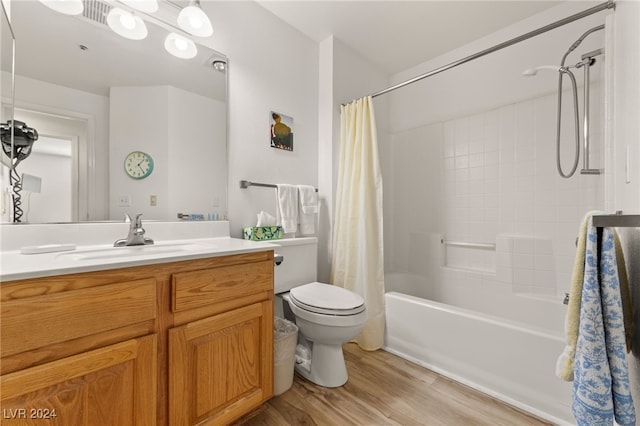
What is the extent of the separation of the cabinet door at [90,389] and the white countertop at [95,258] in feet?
0.82

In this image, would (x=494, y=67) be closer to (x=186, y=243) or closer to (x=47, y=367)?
(x=186, y=243)

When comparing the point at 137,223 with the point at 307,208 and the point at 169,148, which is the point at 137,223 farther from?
the point at 307,208

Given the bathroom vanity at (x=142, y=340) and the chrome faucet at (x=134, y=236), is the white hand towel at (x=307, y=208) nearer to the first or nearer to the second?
the bathroom vanity at (x=142, y=340)

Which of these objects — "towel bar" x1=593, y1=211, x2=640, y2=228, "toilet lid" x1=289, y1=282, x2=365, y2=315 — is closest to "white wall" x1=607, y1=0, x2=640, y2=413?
"towel bar" x1=593, y1=211, x2=640, y2=228

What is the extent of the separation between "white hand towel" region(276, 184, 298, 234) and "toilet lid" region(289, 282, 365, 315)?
1.48 feet

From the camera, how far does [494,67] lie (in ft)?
7.14

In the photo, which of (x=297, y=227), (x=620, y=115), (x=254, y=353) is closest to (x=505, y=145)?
(x=620, y=115)

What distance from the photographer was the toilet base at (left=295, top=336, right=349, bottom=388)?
5.05 ft

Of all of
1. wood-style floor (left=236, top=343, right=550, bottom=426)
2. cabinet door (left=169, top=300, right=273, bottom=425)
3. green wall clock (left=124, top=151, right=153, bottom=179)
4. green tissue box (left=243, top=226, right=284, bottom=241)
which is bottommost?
wood-style floor (left=236, top=343, right=550, bottom=426)

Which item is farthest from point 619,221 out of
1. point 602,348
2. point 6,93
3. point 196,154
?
point 6,93

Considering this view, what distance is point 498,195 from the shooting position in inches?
87.0

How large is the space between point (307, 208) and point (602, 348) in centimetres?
170

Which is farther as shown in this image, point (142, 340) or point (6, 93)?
point (6, 93)

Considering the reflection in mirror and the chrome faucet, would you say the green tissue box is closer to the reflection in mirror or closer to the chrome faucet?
the chrome faucet
